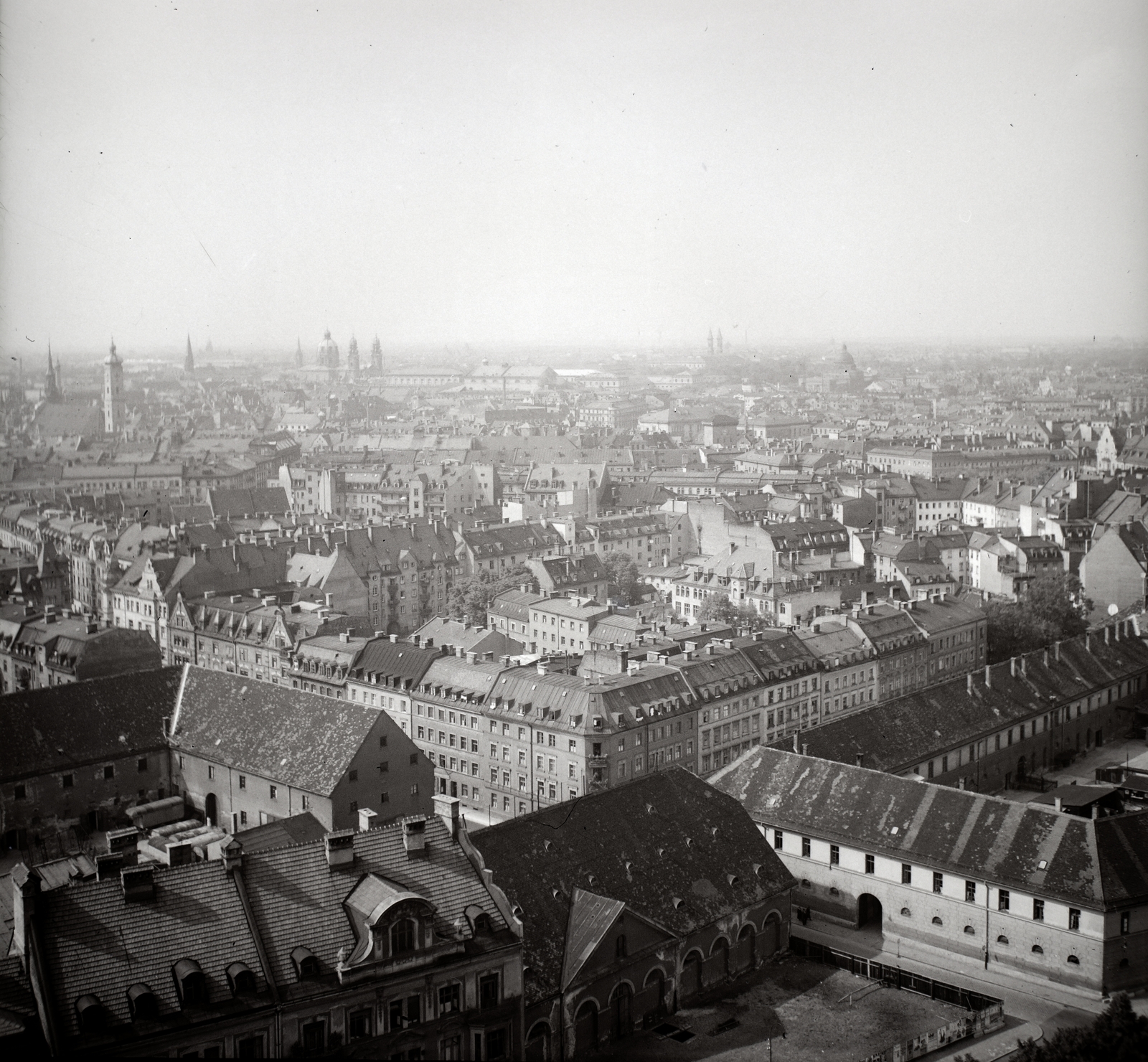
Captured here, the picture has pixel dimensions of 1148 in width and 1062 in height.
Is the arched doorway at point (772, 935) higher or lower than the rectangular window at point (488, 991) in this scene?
lower

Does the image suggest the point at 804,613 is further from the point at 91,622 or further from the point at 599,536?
the point at 91,622

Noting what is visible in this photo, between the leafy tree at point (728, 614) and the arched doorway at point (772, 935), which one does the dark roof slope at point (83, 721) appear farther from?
the leafy tree at point (728, 614)

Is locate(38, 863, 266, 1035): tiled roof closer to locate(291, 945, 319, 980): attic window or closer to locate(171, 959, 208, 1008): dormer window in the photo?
locate(171, 959, 208, 1008): dormer window

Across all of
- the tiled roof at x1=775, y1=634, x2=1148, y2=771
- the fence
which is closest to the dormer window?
the fence

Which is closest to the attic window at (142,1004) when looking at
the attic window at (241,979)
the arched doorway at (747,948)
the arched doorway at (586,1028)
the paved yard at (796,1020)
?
the attic window at (241,979)

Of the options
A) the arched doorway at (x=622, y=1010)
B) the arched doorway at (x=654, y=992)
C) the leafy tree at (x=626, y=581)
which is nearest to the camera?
the arched doorway at (x=622, y=1010)

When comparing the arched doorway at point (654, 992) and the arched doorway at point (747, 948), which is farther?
the arched doorway at point (747, 948)
